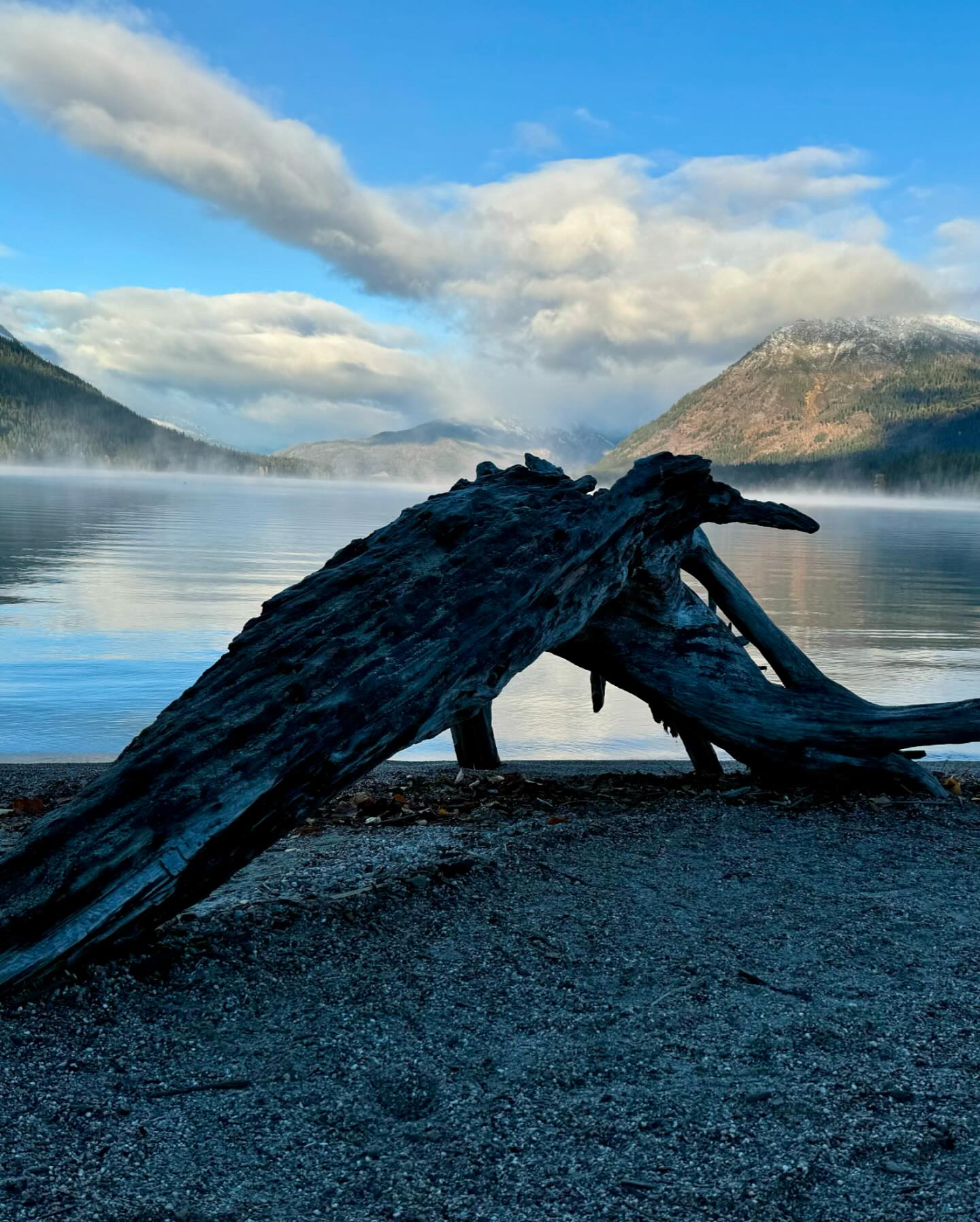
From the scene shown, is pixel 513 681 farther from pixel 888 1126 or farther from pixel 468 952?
pixel 888 1126

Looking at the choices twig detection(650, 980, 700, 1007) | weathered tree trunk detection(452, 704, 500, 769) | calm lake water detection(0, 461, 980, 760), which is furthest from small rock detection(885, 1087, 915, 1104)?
calm lake water detection(0, 461, 980, 760)

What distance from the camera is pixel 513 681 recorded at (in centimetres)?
1461

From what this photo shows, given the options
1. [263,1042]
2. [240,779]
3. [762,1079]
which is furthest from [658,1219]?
[240,779]

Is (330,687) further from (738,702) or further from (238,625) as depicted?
(238,625)

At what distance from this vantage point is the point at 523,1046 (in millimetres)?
3738

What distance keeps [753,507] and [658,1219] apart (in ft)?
19.0

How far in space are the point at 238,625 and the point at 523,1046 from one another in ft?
48.0

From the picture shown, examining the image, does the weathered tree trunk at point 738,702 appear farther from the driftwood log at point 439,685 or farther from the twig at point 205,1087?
the twig at point 205,1087

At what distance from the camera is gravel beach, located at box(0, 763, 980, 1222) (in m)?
2.94

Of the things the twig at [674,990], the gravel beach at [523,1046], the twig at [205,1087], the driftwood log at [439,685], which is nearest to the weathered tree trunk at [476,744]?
the driftwood log at [439,685]

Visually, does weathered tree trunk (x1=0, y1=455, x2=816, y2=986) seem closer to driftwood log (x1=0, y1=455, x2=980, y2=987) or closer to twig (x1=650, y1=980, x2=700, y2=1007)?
driftwood log (x1=0, y1=455, x2=980, y2=987)

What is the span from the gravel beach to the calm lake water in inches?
214

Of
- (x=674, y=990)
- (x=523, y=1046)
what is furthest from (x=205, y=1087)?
(x=674, y=990)

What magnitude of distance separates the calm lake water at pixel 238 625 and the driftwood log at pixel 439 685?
3.42m
